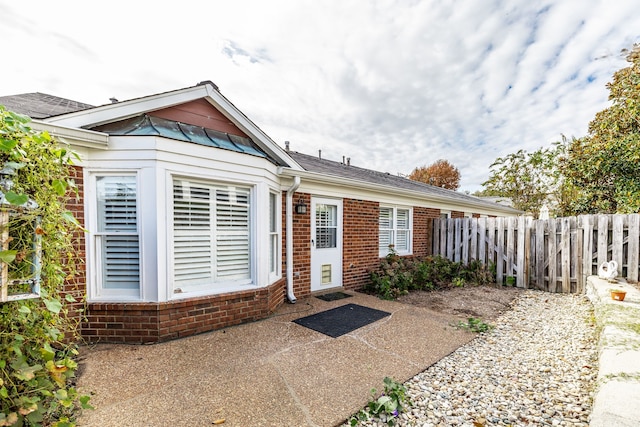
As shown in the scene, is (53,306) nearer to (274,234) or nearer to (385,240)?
(274,234)

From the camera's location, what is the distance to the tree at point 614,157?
25.9 ft

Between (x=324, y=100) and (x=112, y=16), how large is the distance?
5.55 m

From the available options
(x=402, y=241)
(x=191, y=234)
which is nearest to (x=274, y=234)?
(x=191, y=234)

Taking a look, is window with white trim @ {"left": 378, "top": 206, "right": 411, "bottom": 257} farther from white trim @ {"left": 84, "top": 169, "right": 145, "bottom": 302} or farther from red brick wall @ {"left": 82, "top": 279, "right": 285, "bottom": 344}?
white trim @ {"left": 84, "top": 169, "right": 145, "bottom": 302}

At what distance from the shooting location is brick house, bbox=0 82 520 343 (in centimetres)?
360

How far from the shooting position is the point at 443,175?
28.5m

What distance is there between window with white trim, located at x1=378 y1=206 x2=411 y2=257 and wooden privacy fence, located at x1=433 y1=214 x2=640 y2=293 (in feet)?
5.48

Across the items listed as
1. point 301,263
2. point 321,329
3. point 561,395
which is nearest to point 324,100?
point 301,263

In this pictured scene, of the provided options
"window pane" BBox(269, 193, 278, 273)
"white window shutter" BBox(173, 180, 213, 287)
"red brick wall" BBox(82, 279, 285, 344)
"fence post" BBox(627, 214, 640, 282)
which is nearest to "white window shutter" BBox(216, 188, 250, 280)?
"white window shutter" BBox(173, 180, 213, 287)

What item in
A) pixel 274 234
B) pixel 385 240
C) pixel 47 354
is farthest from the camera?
pixel 385 240

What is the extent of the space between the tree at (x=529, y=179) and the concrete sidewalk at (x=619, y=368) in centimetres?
1563

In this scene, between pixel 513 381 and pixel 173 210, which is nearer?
pixel 513 381

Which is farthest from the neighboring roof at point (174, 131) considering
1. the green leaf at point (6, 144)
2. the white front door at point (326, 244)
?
the green leaf at point (6, 144)

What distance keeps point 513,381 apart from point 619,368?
915 millimetres
